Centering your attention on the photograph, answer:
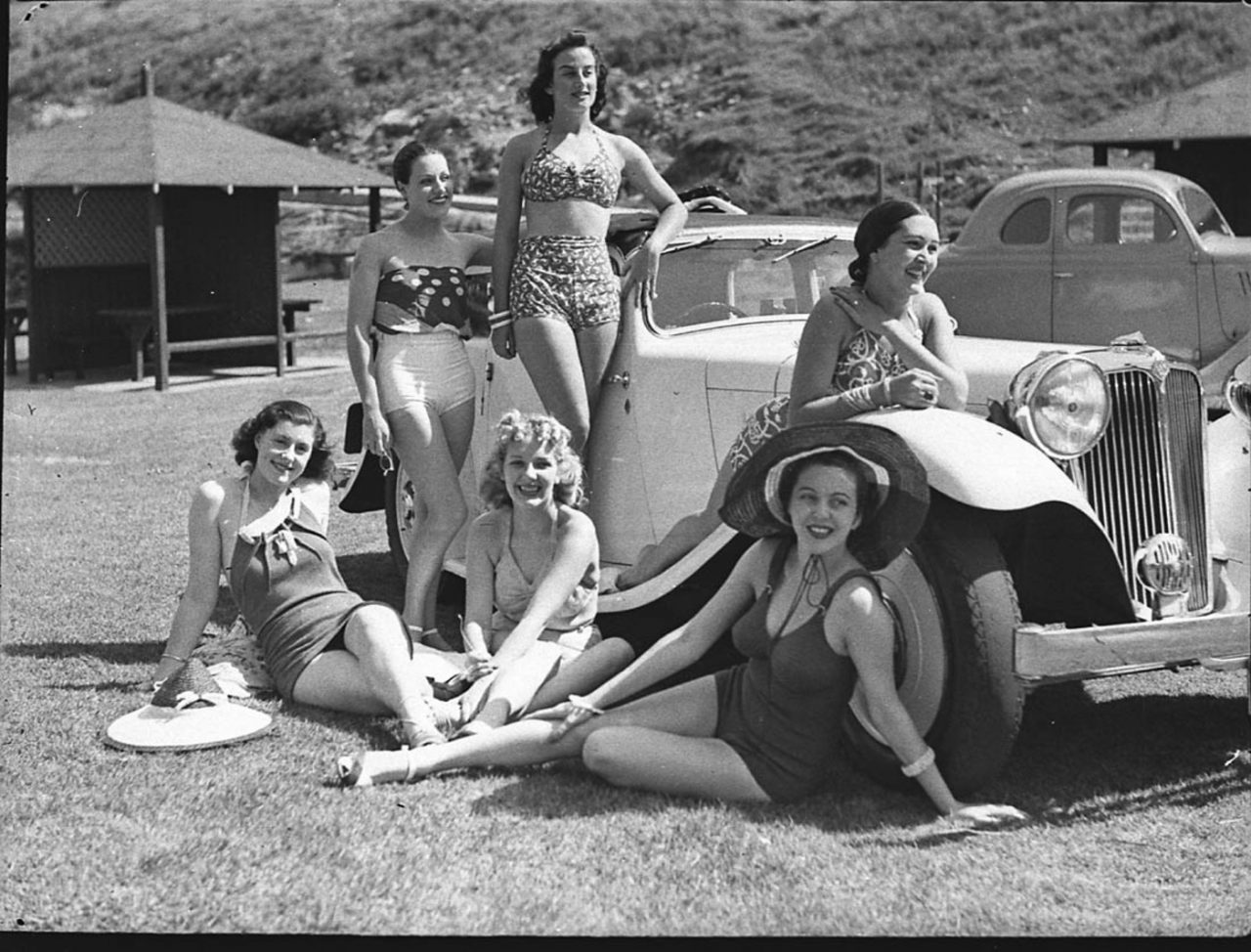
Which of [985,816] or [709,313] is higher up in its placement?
[709,313]

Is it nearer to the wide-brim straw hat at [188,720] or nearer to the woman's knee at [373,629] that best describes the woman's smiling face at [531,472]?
the woman's knee at [373,629]

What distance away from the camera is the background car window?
39.7ft

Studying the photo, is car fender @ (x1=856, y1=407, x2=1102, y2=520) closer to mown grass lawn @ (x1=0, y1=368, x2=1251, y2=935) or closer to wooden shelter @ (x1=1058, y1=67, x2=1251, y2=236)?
mown grass lawn @ (x1=0, y1=368, x2=1251, y2=935)

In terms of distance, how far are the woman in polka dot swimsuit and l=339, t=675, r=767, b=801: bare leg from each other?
3.82ft

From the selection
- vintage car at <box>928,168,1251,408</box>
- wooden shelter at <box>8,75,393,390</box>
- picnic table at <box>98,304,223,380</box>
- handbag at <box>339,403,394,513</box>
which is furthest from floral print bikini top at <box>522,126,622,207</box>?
picnic table at <box>98,304,223,380</box>

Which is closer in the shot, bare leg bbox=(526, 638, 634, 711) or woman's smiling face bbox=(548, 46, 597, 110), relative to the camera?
bare leg bbox=(526, 638, 634, 711)

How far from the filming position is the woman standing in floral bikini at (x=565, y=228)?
4816 millimetres

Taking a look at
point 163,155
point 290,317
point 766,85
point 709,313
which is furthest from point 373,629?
point 766,85

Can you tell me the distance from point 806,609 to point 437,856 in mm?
1059

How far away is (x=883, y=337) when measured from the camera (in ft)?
13.1

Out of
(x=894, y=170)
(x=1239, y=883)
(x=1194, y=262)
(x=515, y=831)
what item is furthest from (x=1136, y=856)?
(x=894, y=170)

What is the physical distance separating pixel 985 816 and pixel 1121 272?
8864 mm

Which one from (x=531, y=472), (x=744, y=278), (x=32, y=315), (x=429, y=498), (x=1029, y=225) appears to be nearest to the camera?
(x=531, y=472)

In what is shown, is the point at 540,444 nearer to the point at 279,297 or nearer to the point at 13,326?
the point at 279,297
